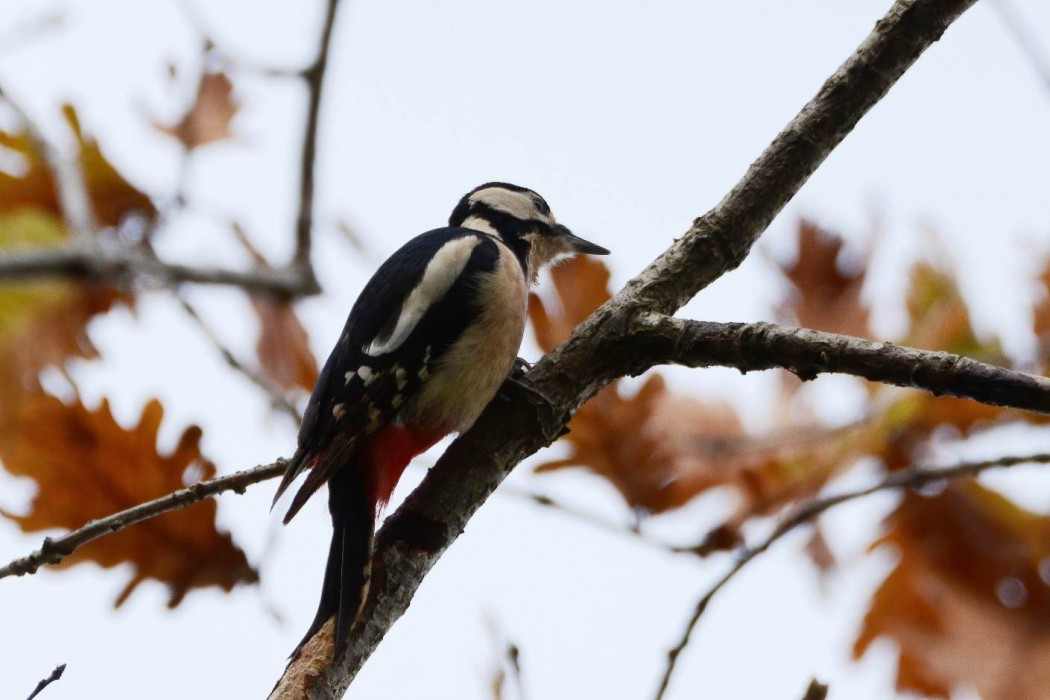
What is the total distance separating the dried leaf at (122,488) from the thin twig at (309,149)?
415mm

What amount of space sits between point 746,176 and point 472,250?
3.31 feet

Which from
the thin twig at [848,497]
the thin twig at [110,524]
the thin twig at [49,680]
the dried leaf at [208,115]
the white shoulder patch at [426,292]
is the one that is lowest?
the thin twig at [49,680]

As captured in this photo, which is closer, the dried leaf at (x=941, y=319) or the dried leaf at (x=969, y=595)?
the dried leaf at (x=969, y=595)

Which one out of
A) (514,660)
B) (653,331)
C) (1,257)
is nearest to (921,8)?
(653,331)

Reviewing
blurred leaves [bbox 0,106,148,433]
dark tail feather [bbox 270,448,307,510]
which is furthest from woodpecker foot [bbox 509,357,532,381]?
blurred leaves [bbox 0,106,148,433]

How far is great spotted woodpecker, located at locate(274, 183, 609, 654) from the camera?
2439 millimetres

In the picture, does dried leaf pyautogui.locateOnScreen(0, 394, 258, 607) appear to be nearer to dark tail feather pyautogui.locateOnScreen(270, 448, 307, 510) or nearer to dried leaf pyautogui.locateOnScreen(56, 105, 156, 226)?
dark tail feather pyautogui.locateOnScreen(270, 448, 307, 510)

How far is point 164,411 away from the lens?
2.36 m

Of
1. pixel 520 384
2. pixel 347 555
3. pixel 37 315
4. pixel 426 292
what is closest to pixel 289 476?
pixel 347 555

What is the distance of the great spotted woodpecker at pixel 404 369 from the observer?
244cm

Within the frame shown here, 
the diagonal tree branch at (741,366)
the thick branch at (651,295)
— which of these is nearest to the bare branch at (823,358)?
the diagonal tree branch at (741,366)

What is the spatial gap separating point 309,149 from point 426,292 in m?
0.68

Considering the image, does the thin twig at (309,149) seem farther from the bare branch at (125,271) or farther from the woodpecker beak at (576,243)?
the woodpecker beak at (576,243)

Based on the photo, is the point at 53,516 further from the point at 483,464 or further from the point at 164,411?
the point at 483,464
